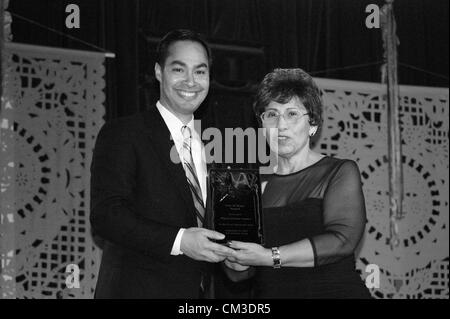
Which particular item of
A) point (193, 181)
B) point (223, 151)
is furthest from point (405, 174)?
point (193, 181)

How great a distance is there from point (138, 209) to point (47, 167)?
55.4 inches

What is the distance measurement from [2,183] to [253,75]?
1442 millimetres

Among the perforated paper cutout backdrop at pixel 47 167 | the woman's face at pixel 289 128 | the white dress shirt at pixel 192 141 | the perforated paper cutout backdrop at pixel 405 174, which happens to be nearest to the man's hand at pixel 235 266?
the white dress shirt at pixel 192 141

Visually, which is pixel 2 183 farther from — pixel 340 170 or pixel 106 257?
pixel 340 170

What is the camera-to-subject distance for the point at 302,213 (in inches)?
101

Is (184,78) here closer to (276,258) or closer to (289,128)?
(289,128)

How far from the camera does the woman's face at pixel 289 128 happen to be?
2676mm

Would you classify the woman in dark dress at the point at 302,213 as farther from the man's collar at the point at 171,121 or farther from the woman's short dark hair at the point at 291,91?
the man's collar at the point at 171,121

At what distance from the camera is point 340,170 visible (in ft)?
8.55

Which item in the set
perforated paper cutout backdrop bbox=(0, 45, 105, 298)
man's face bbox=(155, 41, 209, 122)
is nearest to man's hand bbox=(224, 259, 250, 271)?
man's face bbox=(155, 41, 209, 122)

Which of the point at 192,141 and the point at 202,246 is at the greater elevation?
the point at 192,141

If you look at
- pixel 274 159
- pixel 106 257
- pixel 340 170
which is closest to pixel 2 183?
pixel 106 257

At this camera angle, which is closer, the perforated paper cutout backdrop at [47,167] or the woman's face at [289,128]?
the woman's face at [289,128]

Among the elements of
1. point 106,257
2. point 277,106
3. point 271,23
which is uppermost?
point 271,23
